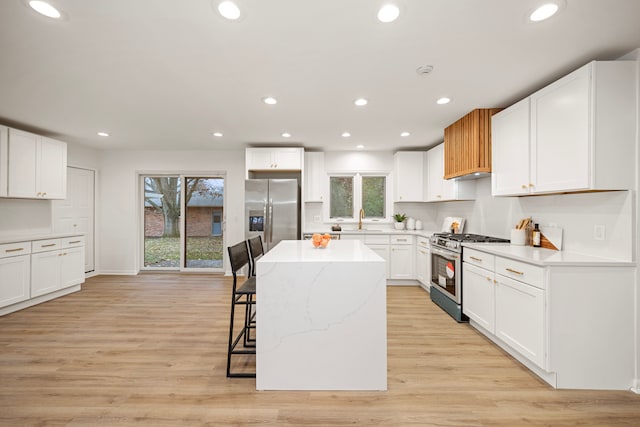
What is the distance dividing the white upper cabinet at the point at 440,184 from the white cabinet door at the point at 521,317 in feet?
5.96

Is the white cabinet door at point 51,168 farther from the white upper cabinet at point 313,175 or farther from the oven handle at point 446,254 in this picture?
the oven handle at point 446,254

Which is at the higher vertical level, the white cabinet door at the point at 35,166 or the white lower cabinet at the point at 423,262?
the white cabinet door at the point at 35,166

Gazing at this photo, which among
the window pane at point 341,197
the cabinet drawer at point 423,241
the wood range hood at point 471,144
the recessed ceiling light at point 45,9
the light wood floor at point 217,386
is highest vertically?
the recessed ceiling light at point 45,9

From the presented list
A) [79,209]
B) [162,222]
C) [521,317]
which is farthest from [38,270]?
[521,317]

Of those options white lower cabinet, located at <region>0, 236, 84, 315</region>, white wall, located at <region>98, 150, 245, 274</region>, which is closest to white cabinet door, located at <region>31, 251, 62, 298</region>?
white lower cabinet, located at <region>0, 236, 84, 315</region>

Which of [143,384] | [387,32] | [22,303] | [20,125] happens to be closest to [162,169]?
[20,125]

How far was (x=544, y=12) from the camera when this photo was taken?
1635 millimetres

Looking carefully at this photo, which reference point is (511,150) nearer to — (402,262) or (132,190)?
(402,262)

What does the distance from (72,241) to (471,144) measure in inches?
225

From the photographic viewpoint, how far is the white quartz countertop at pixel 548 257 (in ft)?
6.50

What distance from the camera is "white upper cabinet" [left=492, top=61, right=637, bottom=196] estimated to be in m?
1.98

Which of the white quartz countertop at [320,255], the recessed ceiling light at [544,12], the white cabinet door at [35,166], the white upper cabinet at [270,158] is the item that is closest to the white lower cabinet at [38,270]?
the white cabinet door at [35,166]

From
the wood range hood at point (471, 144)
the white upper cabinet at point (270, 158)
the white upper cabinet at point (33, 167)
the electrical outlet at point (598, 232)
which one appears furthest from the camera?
the white upper cabinet at point (270, 158)

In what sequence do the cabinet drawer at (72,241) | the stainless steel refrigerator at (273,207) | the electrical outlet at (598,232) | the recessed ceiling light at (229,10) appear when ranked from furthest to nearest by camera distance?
1. the stainless steel refrigerator at (273,207)
2. the cabinet drawer at (72,241)
3. the electrical outlet at (598,232)
4. the recessed ceiling light at (229,10)
